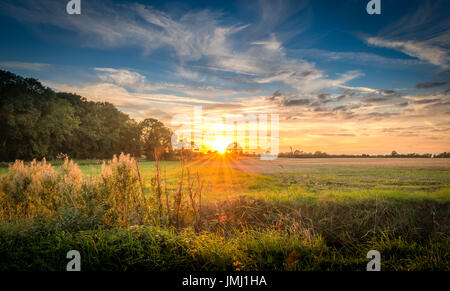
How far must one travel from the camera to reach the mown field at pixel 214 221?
13.8 ft

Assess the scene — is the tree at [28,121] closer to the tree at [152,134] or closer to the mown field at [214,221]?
the mown field at [214,221]

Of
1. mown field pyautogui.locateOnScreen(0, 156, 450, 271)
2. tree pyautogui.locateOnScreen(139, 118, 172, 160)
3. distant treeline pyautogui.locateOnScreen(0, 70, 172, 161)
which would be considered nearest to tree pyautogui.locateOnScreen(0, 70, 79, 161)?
distant treeline pyautogui.locateOnScreen(0, 70, 172, 161)

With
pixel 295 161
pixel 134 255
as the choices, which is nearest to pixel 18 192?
pixel 134 255

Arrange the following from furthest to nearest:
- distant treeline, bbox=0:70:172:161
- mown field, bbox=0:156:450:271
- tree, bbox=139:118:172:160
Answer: tree, bbox=139:118:172:160 → distant treeline, bbox=0:70:172:161 → mown field, bbox=0:156:450:271

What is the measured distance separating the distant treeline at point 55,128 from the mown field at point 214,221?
2.11 meters

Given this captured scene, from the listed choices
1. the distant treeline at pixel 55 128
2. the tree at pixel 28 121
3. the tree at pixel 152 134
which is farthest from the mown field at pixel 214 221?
the tree at pixel 152 134

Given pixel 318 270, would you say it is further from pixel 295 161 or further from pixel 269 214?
pixel 295 161

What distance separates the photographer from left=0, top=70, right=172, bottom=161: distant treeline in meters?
11.3

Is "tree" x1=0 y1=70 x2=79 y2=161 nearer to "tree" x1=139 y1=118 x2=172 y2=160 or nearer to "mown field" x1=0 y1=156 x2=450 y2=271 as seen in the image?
"mown field" x1=0 y1=156 x2=450 y2=271

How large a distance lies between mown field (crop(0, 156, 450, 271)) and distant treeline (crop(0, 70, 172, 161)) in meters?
2.11

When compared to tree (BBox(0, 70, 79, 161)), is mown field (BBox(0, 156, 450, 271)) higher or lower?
lower

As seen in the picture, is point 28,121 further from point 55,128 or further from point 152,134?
point 152,134

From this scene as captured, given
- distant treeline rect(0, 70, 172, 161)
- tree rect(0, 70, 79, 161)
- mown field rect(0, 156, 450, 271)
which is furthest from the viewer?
distant treeline rect(0, 70, 172, 161)
